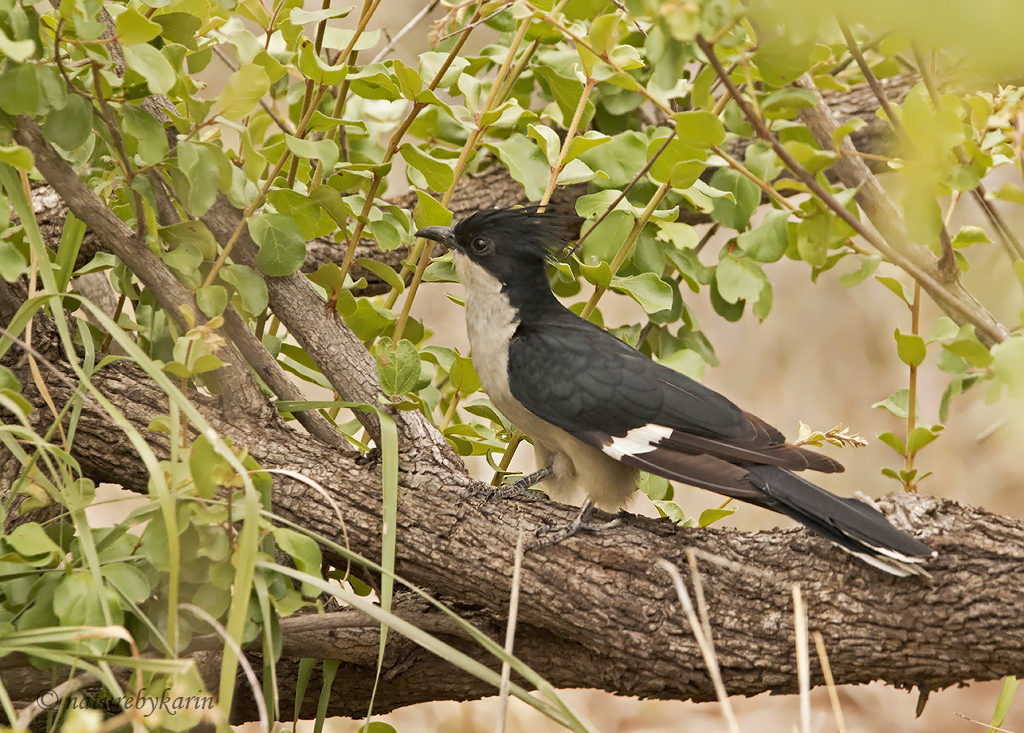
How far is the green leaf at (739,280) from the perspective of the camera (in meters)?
2.63

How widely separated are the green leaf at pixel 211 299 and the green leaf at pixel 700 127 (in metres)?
1.00

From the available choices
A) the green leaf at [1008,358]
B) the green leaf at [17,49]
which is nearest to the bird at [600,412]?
the green leaf at [1008,358]

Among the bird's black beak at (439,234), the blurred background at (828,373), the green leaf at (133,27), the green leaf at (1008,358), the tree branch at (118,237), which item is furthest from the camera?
the blurred background at (828,373)

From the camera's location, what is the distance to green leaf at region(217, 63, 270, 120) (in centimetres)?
176

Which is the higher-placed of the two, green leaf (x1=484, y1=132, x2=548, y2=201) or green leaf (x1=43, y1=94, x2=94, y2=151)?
green leaf (x1=484, y1=132, x2=548, y2=201)

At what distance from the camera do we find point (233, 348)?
Result: 225cm

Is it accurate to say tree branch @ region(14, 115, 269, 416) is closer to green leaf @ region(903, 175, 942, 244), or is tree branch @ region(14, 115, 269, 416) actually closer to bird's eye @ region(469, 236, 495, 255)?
bird's eye @ region(469, 236, 495, 255)

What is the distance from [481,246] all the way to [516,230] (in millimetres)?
108

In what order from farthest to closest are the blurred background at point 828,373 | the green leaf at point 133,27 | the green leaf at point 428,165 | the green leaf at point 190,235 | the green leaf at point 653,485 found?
the blurred background at point 828,373
the green leaf at point 653,485
the green leaf at point 428,165
the green leaf at point 190,235
the green leaf at point 133,27

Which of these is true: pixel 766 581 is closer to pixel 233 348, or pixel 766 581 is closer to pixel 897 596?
pixel 897 596

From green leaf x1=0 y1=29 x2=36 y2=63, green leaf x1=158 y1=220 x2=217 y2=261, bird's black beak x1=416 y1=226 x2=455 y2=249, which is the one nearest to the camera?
green leaf x1=0 y1=29 x2=36 y2=63

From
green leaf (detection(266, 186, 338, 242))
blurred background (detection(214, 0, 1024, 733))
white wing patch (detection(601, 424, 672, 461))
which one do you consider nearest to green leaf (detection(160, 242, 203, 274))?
green leaf (detection(266, 186, 338, 242))

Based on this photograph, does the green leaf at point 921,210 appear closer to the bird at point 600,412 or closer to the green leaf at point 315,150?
the bird at point 600,412

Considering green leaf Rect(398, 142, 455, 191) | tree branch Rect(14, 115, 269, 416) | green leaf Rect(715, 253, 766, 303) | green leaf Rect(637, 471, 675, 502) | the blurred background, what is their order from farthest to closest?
the blurred background < green leaf Rect(637, 471, 675, 502) < green leaf Rect(715, 253, 766, 303) < green leaf Rect(398, 142, 455, 191) < tree branch Rect(14, 115, 269, 416)
